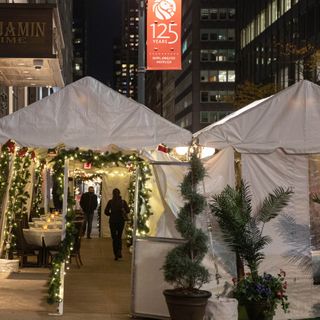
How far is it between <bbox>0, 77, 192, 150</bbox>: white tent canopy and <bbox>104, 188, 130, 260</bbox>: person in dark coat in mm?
7478

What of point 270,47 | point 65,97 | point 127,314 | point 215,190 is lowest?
point 127,314

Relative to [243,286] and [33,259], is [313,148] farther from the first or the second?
[33,259]

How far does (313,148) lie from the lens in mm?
10500

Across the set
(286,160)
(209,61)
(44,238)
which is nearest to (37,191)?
(44,238)

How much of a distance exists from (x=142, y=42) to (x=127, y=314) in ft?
28.1

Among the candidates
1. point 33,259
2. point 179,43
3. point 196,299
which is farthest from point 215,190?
point 33,259

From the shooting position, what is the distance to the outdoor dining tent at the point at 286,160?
1041 cm

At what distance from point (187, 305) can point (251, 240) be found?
188 cm

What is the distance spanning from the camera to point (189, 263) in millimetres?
9047

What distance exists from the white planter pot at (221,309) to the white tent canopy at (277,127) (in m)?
2.50

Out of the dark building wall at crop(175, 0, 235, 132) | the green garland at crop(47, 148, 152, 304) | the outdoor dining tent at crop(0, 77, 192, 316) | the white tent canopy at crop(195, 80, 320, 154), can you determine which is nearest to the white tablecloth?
the green garland at crop(47, 148, 152, 304)

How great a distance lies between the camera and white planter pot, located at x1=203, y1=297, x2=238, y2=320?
9.07 m

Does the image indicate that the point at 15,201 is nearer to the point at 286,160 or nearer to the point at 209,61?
the point at 286,160

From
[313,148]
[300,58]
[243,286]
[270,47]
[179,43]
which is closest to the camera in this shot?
[243,286]
